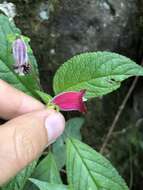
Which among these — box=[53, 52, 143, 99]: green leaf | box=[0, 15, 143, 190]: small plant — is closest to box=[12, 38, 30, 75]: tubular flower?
box=[0, 15, 143, 190]: small plant

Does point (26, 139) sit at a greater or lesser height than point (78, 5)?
lesser

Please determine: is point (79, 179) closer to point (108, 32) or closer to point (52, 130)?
point (52, 130)

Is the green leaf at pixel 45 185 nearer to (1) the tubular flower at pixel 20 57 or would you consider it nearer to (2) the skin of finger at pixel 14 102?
(2) the skin of finger at pixel 14 102

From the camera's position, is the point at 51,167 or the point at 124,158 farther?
the point at 124,158

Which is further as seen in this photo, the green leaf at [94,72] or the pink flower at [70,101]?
the green leaf at [94,72]

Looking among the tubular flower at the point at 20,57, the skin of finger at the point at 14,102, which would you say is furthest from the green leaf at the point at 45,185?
the tubular flower at the point at 20,57

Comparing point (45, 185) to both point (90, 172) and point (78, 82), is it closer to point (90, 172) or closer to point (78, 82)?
point (90, 172)

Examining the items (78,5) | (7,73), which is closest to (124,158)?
(78,5)
